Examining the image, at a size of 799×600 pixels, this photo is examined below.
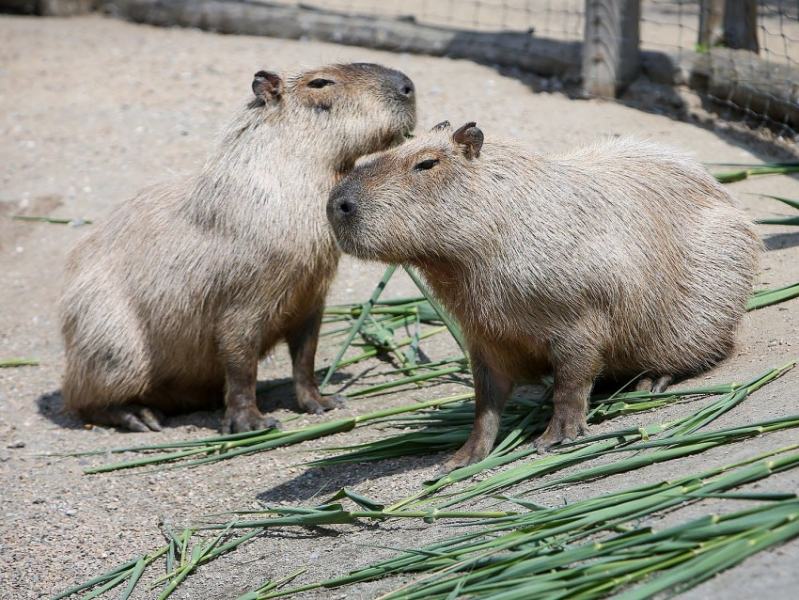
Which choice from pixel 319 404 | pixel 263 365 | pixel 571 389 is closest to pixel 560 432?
pixel 571 389

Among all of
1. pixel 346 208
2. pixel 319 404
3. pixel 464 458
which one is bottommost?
pixel 319 404

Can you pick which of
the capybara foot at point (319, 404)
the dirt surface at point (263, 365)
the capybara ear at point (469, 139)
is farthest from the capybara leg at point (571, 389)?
the capybara foot at point (319, 404)

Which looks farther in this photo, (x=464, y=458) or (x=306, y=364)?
(x=306, y=364)

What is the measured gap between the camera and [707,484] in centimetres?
278

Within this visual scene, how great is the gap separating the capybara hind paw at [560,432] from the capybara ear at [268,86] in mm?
2032

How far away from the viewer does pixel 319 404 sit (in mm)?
5023

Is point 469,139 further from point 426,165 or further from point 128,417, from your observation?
point 128,417

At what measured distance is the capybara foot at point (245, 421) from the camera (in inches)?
187

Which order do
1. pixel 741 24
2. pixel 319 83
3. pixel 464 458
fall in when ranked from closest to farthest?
pixel 464 458 < pixel 319 83 < pixel 741 24

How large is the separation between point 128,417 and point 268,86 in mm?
1754

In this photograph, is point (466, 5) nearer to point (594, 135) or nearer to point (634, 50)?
point (634, 50)

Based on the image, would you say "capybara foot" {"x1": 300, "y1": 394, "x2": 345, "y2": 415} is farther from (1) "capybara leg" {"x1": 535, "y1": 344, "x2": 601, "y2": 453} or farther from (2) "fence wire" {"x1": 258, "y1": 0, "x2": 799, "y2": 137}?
(2) "fence wire" {"x1": 258, "y1": 0, "x2": 799, "y2": 137}

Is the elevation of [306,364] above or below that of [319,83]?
below

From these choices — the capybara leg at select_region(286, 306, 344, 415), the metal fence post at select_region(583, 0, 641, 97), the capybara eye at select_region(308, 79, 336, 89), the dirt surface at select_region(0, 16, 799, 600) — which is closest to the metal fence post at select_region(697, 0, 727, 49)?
the metal fence post at select_region(583, 0, 641, 97)
